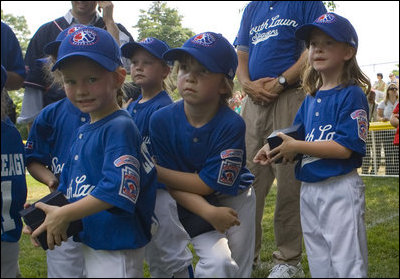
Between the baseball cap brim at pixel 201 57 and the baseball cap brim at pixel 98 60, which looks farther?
the baseball cap brim at pixel 201 57

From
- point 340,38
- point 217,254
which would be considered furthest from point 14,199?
point 340,38

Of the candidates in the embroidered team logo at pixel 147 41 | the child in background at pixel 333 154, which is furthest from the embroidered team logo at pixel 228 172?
the embroidered team logo at pixel 147 41

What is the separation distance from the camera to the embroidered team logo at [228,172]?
2.62 meters

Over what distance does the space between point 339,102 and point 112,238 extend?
1.40m

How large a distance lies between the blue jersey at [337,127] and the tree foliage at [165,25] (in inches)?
41.8

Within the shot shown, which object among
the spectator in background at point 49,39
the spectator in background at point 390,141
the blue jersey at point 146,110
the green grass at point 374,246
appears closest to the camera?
the blue jersey at point 146,110

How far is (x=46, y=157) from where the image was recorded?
292cm

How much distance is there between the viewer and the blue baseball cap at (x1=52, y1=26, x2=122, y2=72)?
7.30 ft

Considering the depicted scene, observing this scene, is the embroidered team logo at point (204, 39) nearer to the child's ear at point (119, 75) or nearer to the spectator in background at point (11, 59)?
the child's ear at point (119, 75)

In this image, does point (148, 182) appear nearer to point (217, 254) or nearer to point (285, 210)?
point (217, 254)

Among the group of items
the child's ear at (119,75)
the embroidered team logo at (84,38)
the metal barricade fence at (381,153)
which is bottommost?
the metal barricade fence at (381,153)

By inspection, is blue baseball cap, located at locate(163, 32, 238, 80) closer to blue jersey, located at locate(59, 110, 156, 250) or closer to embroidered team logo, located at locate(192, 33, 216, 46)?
embroidered team logo, located at locate(192, 33, 216, 46)

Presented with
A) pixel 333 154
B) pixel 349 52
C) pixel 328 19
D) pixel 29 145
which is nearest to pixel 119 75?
pixel 29 145

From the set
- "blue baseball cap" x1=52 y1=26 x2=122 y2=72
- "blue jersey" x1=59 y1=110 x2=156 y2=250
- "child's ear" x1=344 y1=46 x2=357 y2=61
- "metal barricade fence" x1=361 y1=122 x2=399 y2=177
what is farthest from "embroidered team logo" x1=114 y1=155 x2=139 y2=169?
"metal barricade fence" x1=361 y1=122 x2=399 y2=177
